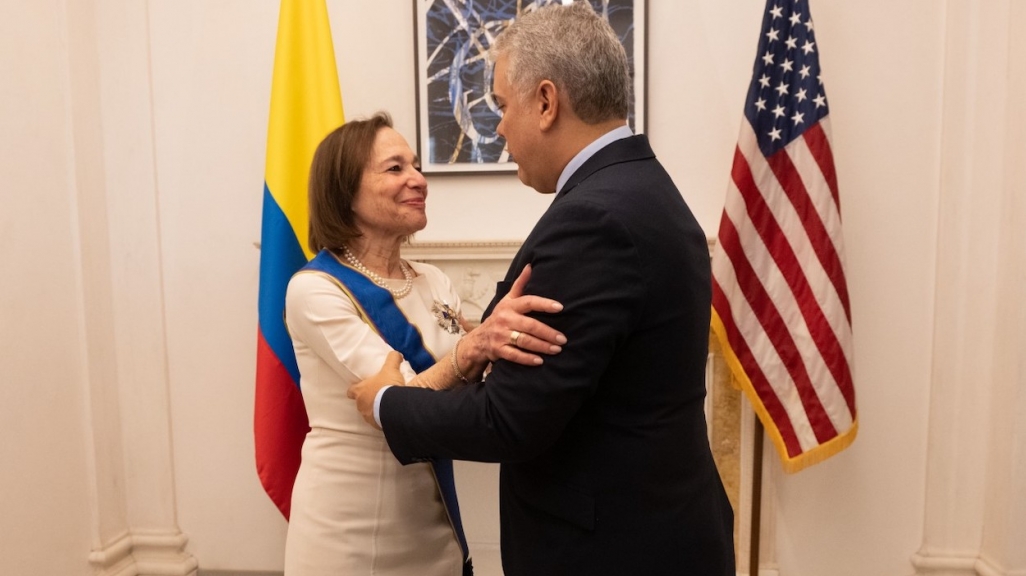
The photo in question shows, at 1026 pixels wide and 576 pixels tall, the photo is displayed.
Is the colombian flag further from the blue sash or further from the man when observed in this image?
the man

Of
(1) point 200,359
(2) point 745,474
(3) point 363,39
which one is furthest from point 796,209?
(1) point 200,359

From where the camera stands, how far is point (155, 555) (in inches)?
119

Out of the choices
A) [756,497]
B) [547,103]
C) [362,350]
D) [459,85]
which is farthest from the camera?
[459,85]

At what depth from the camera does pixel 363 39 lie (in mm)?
2801

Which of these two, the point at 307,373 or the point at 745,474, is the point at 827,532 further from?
the point at 307,373

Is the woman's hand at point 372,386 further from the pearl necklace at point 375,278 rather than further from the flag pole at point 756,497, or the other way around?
the flag pole at point 756,497

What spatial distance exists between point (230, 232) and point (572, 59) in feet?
6.76

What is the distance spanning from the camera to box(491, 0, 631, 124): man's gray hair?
4.15 feet

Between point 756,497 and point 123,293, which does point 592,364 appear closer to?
point 756,497

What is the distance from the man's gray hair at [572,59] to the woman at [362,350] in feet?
2.00

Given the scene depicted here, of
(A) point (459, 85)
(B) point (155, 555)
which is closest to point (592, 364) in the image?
(A) point (459, 85)

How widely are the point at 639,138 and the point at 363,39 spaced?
5.92 ft

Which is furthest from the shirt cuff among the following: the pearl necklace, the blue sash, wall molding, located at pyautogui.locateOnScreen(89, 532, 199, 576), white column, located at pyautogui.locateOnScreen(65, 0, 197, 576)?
wall molding, located at pyautogui.locateOnScreen(89, 532, 199, 576)

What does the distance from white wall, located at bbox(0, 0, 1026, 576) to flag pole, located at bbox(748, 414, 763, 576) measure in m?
0.14
